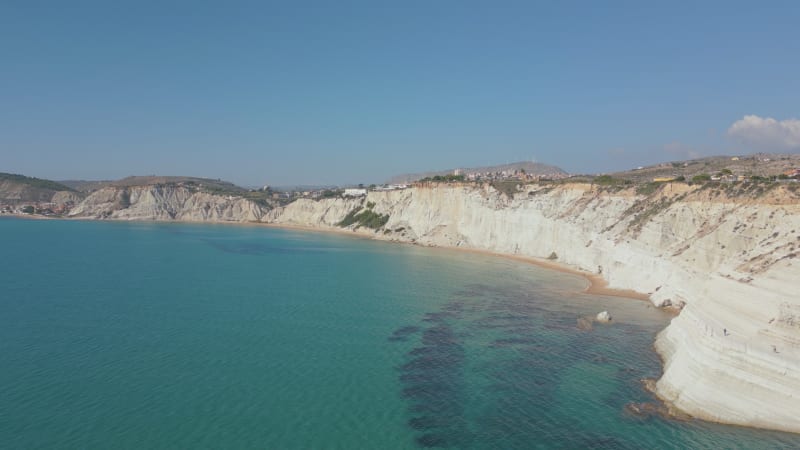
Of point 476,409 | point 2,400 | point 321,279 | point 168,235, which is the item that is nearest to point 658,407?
point 476,409

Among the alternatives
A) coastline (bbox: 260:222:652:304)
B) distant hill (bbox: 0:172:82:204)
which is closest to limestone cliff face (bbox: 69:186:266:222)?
distant hill (bbox: 0:172:82:204)

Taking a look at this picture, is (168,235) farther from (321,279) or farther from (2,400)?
(2,400)

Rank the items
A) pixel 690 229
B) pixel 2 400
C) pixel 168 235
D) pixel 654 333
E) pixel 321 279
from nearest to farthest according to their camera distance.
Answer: pixel 2 400, pixel 654 333, pixel 690 229, pixel 321 279, pixel 168 235

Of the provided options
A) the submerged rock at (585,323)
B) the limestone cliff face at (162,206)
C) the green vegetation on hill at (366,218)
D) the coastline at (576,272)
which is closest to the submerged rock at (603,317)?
the submerged rock at (585,323)

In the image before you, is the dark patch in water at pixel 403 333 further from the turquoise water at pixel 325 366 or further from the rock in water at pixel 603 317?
the rock in water at pixel 603 317

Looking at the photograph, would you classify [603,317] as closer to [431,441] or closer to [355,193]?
[431,441]

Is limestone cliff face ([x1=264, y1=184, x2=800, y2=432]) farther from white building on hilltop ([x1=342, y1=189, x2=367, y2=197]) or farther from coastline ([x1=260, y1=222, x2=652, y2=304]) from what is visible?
white building on hilltop ([x1=342, y1=189, x2=367, y2=197])
